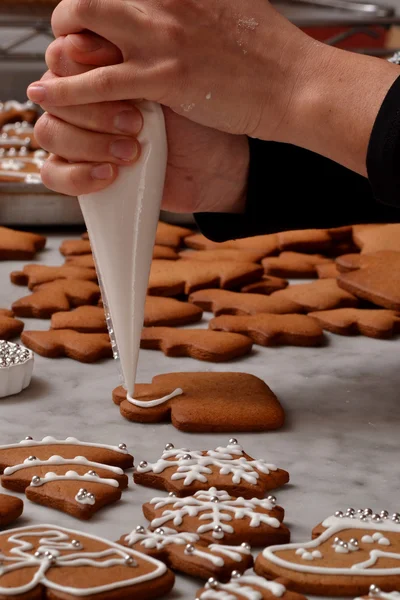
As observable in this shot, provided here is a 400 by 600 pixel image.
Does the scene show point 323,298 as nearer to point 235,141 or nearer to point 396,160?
point 235,141

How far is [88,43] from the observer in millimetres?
1006

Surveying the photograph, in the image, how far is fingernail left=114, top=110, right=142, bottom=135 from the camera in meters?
1.03

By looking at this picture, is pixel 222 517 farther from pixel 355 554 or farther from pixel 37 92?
pixel 37 92

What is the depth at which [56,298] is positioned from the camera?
1443 millimetres

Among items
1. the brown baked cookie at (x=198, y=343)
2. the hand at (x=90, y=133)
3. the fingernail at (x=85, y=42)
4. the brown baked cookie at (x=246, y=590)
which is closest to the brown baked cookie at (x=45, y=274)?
the brown baked cookie at (x=198, y=343)

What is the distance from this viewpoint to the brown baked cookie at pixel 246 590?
0.74 m

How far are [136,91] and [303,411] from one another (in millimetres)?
414

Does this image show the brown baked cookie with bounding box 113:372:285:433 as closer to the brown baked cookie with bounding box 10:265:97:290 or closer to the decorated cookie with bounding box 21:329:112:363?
the decorated cookie with bounding box 21:329:112:363

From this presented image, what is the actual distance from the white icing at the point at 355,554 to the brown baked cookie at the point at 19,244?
3.16 ft

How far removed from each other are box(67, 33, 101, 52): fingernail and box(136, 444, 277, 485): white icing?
1.34 ft

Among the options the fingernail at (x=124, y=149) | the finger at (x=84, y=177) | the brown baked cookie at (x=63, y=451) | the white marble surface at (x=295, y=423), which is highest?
the fingernail at (x=124, y=149)

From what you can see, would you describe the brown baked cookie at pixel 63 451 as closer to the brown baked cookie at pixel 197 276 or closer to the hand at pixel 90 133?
the hand at pixel 90 133

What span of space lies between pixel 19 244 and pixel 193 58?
785mm

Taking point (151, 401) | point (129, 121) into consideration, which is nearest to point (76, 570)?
point (151, 401)
